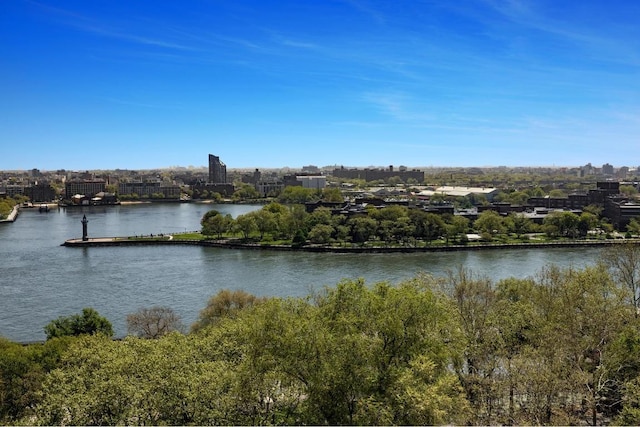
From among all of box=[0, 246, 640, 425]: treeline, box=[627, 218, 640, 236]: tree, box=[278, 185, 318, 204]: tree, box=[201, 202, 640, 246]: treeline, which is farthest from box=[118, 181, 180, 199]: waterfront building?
box=[0, 246, 640, 425]: treeline

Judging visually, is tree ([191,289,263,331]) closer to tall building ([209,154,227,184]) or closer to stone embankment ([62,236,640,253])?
stone embankment ([62,236,640,253])

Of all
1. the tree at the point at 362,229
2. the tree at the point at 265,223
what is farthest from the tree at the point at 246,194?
the tree at the point at 362,229

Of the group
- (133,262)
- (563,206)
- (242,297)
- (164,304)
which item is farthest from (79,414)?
(563,206)

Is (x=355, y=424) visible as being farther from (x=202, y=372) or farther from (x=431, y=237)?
(x=431, y=237)

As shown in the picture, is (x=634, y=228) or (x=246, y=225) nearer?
(x=246, y=225)

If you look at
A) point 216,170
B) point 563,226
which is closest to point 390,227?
point 563,226

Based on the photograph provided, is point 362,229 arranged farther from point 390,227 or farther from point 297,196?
point 297,196
